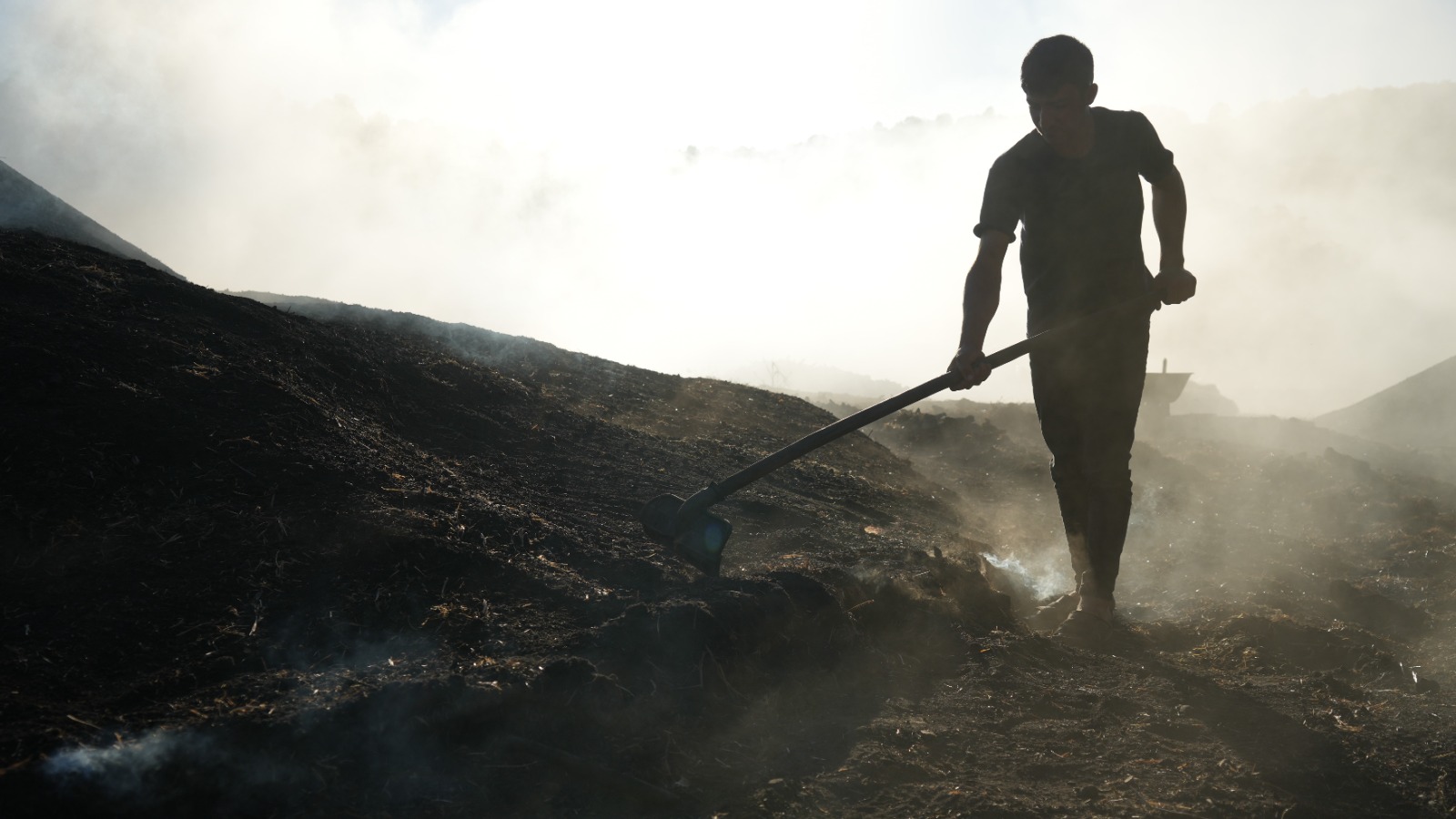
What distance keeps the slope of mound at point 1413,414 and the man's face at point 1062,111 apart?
11814mm

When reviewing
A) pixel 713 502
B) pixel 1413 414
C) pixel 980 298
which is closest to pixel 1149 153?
pixel 980 298

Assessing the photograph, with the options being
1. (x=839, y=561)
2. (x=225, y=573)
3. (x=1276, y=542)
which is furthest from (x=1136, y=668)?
(x=1276, y=542)

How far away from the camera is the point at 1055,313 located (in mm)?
3441

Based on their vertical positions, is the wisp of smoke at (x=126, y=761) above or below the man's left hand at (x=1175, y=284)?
below

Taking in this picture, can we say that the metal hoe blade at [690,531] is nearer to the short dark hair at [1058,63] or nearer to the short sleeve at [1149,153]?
the short dark hair at [1058,63]

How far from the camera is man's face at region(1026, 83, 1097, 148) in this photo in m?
3.23

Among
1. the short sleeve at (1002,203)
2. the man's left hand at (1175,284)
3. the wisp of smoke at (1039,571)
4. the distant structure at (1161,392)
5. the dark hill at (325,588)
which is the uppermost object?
the distant structure at (1161,392)

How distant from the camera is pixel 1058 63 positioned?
319 cm

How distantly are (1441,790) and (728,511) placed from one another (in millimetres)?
2596

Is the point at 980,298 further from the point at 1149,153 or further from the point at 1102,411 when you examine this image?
the point at 1149,153

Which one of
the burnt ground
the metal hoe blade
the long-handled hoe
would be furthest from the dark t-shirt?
the metal hoe blade

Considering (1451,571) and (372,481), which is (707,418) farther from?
(1451,571)

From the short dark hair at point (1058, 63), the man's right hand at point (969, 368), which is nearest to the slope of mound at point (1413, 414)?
→ the short dark hair at point (1058, 63)

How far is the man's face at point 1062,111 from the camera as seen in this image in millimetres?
3234
